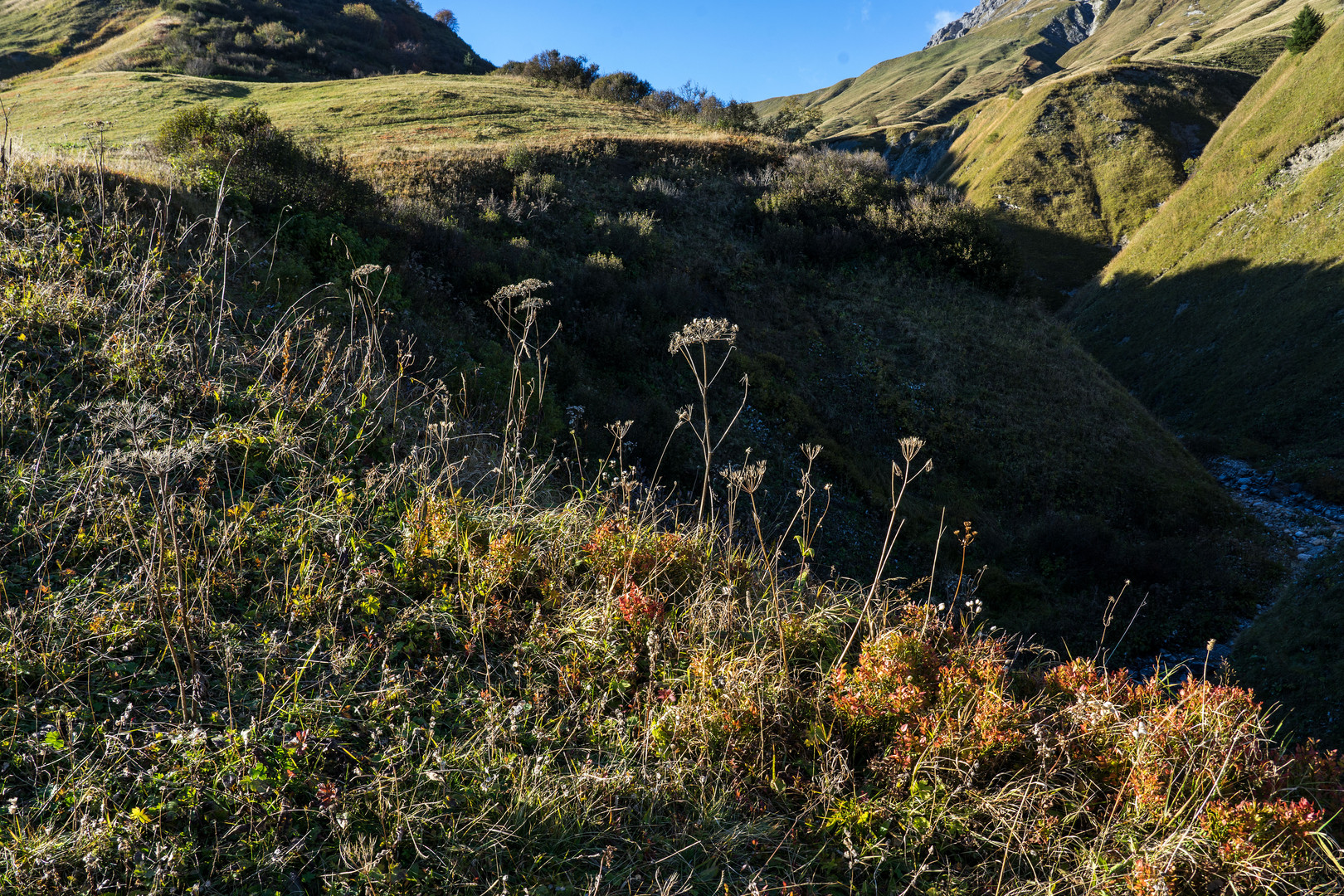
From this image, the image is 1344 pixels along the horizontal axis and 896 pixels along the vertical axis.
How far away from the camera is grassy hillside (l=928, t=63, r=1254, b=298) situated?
39750 millimetres

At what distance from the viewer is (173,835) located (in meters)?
2.12

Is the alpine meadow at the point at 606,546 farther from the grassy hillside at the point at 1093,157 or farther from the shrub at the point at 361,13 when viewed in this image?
the shrub at the point at 361,13

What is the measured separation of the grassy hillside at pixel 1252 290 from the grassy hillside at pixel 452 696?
21.4 meters

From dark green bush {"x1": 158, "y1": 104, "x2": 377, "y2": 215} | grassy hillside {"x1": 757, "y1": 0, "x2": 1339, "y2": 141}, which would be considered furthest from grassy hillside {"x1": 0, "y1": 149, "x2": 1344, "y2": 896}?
grassy hillside {"x1": 757, "y1": 0, "x2": 1339, "y2": 141}

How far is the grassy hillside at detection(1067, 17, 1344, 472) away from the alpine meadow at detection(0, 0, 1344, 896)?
30 cm

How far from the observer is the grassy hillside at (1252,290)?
20.6 metres

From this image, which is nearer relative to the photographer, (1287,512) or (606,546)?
(606,546)

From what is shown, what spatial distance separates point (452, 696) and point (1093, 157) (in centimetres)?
5785

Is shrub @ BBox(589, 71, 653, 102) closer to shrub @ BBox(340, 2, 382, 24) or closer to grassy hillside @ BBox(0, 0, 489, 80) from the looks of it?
grassy hillside @ BBox(0, 0, 489, 80)

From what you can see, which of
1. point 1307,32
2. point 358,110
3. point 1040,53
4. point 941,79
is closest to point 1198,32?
point 941,79

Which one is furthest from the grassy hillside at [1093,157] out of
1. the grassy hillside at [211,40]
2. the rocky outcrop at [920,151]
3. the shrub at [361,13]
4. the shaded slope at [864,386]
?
the shrub at [361,13]

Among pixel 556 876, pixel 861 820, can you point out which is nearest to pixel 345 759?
pixel 556 876

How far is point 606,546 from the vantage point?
3.95m

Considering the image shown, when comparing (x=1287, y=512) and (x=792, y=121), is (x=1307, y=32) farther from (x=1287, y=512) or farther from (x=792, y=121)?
(x=1287, y=512)
